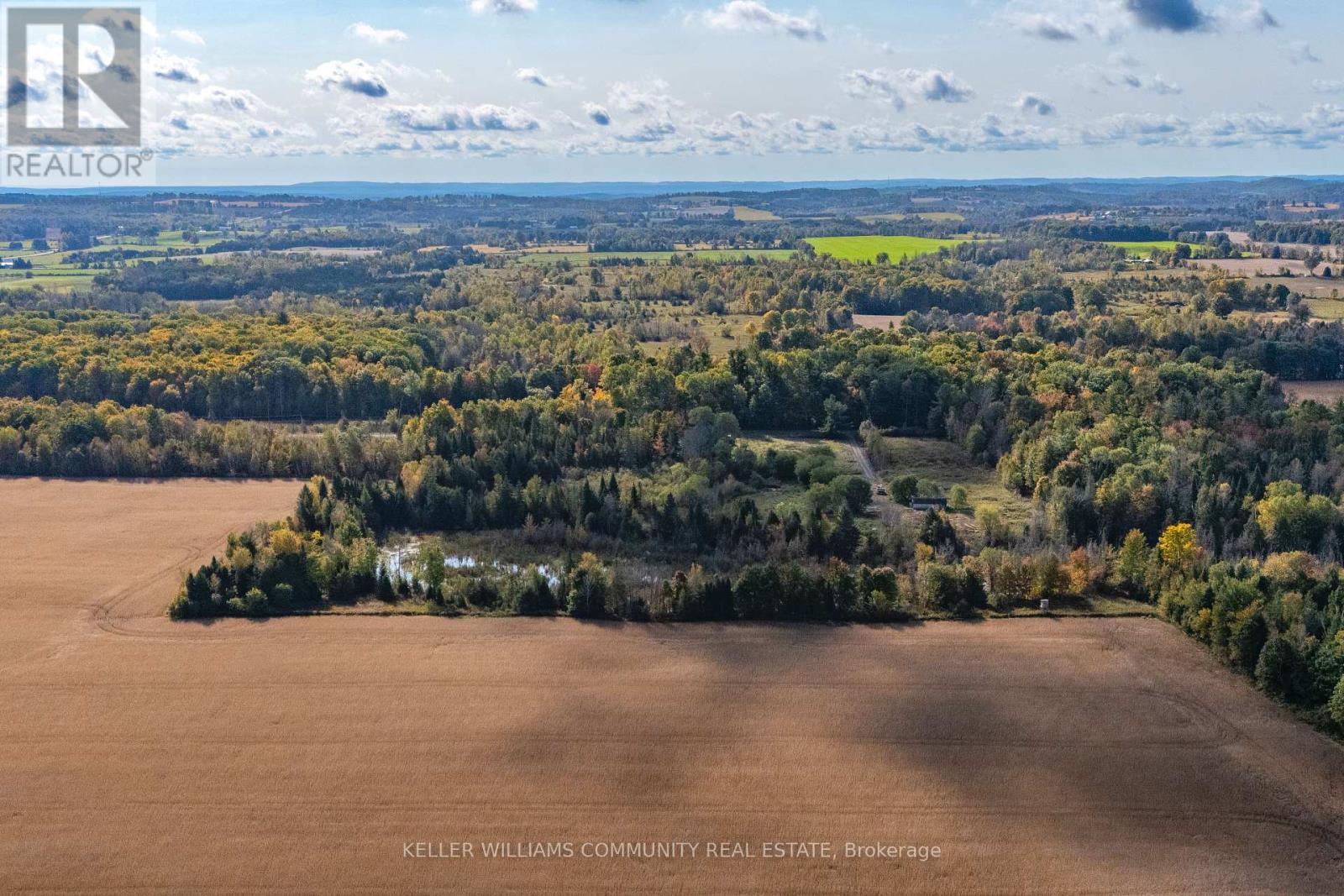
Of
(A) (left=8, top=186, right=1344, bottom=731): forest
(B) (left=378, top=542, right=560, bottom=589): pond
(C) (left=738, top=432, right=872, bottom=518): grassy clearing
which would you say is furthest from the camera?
(C) (left=738, top=432, right=872, bottom=518): grassy clearing

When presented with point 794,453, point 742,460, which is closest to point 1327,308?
A: point 794,453

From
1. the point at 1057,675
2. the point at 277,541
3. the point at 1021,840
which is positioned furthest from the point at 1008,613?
the point at 277,541

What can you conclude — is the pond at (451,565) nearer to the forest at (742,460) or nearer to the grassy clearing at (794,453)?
the forest at (742,460)

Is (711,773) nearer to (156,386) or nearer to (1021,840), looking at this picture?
(1021,840)

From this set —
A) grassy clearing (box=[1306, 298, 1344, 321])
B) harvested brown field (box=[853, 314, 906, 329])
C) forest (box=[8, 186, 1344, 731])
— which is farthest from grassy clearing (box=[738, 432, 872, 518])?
grassy clearing (box=[1306, 298, 1344, 321])

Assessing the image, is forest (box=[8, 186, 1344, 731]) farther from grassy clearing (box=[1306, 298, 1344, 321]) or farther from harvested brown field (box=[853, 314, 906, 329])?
harvested brown field (box=[853, 314, 906, 329])

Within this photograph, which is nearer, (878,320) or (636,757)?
(636,757)

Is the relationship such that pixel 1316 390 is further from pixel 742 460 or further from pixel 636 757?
pixel 636 757

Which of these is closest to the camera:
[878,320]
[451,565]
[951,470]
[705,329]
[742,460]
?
[451,565]
